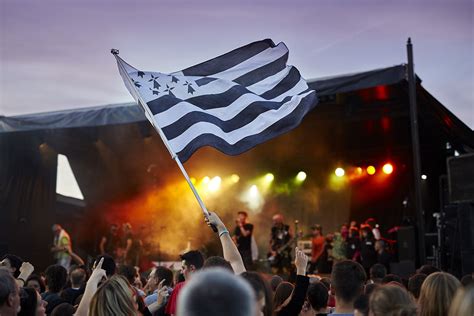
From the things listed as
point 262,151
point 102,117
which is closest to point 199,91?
point 102,117

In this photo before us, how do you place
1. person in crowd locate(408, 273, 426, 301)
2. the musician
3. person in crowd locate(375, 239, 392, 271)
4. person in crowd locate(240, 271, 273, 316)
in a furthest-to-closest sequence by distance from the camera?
the musician, person in crowd locate(375, 239, 392, 271), person in crowd locate(408, 273, 426, 301), person in crowd locate(240, 271, 273, 316)

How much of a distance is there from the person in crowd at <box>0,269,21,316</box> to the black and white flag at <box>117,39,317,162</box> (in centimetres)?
314

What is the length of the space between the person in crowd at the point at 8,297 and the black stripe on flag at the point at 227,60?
4593mm

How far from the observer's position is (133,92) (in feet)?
25.0

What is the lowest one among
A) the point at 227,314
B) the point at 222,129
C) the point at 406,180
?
the point at 227,314

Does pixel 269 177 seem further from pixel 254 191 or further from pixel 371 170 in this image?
pixel 371 170

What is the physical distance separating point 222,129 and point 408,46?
21.0ft

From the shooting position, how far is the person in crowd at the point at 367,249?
668 inches

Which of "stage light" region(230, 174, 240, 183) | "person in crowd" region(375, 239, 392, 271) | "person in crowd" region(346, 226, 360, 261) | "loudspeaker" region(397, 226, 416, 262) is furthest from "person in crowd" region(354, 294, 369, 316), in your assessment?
"stage light" region(230, 174, 240, 183)

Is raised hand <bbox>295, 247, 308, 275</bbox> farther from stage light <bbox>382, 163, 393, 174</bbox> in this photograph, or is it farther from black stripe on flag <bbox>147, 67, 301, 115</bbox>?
stage light <bbox>382, 163, 393, 174</bbox>

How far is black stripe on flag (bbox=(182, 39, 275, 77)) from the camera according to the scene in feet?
27.8

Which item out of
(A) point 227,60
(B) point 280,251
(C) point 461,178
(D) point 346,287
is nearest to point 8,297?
(D) point 346,287

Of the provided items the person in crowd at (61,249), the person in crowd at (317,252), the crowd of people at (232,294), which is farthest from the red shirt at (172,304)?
the person in crowd at (317,252)

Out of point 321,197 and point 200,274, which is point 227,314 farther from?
point 321,197
